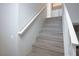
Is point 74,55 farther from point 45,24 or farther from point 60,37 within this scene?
point 45,24

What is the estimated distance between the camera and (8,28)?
A: 201 centimetres

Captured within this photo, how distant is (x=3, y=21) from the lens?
6.61ft

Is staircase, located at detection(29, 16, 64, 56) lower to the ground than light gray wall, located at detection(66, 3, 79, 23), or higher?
lower

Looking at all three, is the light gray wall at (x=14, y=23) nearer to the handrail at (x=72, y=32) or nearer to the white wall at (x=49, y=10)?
the white wall at (x=49, y=10)

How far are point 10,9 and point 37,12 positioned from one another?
34cm

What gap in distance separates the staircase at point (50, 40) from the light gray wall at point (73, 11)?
0.50ft

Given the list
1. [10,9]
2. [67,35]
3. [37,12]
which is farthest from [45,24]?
[10,9]

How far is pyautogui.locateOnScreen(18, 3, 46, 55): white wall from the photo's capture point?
2.02m

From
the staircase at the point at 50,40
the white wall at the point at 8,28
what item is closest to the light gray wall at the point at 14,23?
the white wall at the point at 8,28

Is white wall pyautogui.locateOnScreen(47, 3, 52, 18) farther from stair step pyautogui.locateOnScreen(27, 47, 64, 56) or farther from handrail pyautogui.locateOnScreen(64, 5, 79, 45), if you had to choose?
stair step pyautogui.locateOnScreen(27, 47, 64, 56)

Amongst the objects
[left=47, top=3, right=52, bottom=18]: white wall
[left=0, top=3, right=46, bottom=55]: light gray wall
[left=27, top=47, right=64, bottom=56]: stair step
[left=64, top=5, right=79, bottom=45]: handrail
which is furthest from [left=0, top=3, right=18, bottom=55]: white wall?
[left=64, top=5, right=79, bottom=45]: handrail

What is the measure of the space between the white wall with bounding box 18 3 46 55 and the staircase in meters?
0.07

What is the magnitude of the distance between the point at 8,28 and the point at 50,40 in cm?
55

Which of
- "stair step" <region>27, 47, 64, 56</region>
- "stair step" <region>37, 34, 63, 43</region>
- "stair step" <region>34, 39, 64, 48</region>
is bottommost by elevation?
"stair step" <region>27, 47, 64, 56</region>
